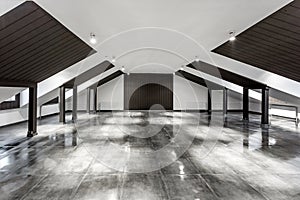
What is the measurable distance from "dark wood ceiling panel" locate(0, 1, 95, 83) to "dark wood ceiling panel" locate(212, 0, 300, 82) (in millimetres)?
3680

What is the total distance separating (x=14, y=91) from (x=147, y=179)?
5018 millimetres

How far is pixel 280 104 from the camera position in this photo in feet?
37.5

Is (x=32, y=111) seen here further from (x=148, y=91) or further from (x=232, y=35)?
(x=148, y=91)

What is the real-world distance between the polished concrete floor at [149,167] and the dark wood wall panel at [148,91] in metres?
9.11

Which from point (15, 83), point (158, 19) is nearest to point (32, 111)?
point (15, 83)

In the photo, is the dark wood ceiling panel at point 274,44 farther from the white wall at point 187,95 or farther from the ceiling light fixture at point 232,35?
the white wall at point 187,95

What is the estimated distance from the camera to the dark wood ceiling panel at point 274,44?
152 inches

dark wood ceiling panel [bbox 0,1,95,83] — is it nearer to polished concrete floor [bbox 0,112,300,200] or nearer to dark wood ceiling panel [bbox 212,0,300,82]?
polished concrete floor [bbox 0,112,300,200]

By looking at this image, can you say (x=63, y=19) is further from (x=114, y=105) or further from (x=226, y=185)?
(x=114, y=105)

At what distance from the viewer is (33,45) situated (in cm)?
448

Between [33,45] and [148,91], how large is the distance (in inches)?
454

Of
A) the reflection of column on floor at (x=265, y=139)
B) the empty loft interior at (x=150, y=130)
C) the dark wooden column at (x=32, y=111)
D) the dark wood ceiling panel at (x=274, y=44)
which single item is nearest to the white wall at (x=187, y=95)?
the empty loft interior at (x=150, y=130)

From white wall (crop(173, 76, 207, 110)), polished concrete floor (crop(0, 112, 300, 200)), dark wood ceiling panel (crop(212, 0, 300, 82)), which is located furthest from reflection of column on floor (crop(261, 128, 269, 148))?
white wall (crop(173, 76, 207, 110))

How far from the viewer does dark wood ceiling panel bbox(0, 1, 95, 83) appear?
349 centimetres
